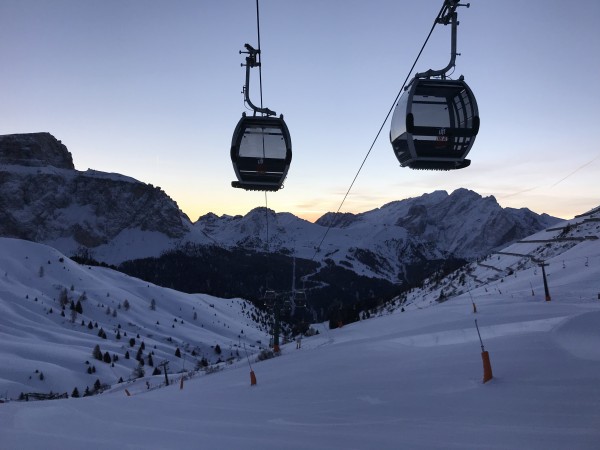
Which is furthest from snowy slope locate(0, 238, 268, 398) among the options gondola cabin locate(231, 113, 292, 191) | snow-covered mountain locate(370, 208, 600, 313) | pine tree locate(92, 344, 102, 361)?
gondola cabin locate(231, 113, 292, 191)

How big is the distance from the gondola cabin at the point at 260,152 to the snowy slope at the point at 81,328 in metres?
66.4

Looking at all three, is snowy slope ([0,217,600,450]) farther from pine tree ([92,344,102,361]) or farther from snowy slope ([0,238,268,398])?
pine tree ([92,344,102,361])

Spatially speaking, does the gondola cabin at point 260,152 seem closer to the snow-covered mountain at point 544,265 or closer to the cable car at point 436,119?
the cable car at point 436,119

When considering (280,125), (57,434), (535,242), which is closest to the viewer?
(57,434)

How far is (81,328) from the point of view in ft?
433

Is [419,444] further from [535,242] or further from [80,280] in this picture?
[80,280]

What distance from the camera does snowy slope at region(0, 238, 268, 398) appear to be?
85.0 m

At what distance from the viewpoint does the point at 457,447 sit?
5.44 meters

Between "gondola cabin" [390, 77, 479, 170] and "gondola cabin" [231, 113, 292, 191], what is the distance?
3196 millimetres

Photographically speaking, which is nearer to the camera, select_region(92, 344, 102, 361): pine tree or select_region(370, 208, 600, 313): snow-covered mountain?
select_region(370, 208, 600, 313): snow-covered mountain

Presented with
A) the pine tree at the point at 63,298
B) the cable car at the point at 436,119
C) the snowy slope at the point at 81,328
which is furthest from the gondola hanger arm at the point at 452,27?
the pine tree at the point at 63,298

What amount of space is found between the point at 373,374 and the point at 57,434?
6.15 meters

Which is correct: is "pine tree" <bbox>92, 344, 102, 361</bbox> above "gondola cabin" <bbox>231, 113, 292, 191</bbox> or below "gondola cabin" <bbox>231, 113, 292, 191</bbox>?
below

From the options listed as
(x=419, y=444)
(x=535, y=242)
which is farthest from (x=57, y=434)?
(x=535, y=242)
